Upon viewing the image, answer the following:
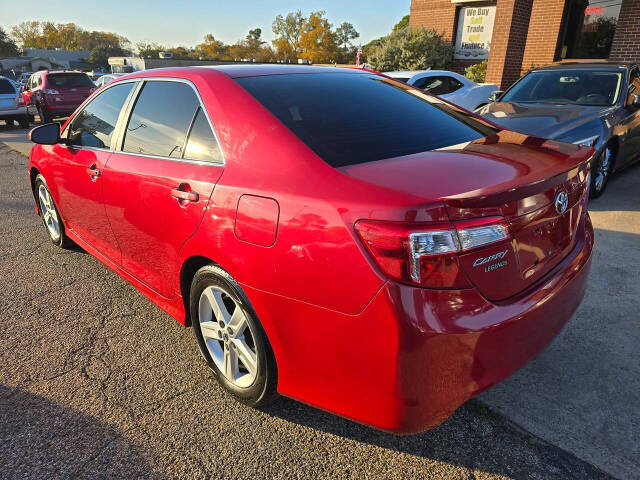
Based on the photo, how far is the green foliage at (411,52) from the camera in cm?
1608

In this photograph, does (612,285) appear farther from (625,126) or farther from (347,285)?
(625,126)

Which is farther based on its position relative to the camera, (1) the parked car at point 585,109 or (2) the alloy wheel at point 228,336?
(1) the parked car at point 585,109

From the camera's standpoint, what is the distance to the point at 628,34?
37.5ft

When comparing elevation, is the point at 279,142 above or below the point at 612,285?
above

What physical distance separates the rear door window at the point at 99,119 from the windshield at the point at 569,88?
5361 millimetres

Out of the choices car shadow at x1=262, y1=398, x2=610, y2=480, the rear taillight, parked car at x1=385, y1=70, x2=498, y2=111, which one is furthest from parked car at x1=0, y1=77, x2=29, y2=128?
the rear taillight

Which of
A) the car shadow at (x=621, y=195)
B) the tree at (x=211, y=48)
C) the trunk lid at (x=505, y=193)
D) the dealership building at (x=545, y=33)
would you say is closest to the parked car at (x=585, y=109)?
the car shadow at (x=621, y=195)

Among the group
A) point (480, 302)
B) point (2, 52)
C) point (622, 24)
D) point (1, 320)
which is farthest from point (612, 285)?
point (2, 52)

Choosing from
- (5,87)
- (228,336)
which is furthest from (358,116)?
(5,87)

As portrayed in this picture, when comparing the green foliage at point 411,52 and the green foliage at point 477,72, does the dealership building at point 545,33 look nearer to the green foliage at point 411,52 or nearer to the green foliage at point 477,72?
the green foliage at point 477,72

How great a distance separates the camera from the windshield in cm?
605

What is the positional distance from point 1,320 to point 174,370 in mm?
1507

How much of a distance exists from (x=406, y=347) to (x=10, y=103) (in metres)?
18.1

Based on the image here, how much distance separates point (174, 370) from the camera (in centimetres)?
271
